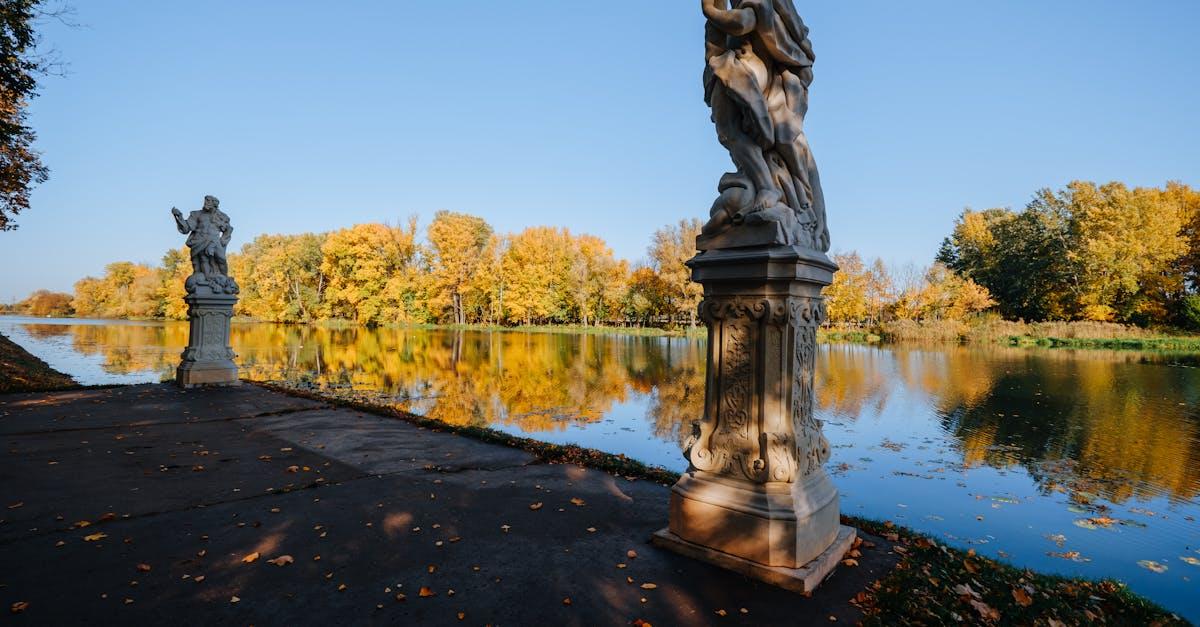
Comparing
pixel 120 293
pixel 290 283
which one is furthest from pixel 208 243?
pixel 120 293

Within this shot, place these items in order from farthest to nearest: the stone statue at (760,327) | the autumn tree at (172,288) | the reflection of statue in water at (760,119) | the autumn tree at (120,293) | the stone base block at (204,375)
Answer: the autumn tree at (120,293)
the autumn tree at (172,288)
the stone base block at (204,375)
the reflection of statue in water at (760,119)
the stone statue at (760,327)

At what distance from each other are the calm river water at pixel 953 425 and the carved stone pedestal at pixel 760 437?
3.10 m

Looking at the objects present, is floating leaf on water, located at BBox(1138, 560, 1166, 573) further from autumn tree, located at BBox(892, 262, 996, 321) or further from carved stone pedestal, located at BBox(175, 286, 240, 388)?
autumn tree, located at BBox(892, 262, 996, 321)

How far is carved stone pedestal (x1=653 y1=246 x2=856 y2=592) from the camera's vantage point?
336 cm

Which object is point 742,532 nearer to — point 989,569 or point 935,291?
point 989,569

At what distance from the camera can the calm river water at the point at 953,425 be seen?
5.73m

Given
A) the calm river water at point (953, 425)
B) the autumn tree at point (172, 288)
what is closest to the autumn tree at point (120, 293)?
the autumn tree at point (172, 288)

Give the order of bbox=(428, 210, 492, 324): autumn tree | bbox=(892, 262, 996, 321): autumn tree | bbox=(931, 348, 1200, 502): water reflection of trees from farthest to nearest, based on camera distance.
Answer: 1. bbox=(428, 210, 492, 324): autumn tree
2. bbox=(892, 262, 996, 321): autumn tree
3. bbox=(931, 348, 1200, 502): water reflection of trees

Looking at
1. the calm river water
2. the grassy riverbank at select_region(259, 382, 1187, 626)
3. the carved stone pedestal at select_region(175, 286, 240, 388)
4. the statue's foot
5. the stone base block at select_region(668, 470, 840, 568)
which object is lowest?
the calm river water

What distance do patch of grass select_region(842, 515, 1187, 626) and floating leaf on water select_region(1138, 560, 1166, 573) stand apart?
1602 millimetres

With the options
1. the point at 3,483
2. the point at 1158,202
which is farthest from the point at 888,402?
the point at 1158,202

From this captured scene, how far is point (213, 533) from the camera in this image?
12.3 ft

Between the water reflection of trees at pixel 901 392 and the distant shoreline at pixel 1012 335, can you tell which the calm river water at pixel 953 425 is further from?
the distant shoreline at pixel 1012 335

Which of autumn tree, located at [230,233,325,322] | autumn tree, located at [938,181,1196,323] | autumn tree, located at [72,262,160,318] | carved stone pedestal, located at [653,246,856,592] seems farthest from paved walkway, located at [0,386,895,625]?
autumn tree, located at [72,262,160,318]
